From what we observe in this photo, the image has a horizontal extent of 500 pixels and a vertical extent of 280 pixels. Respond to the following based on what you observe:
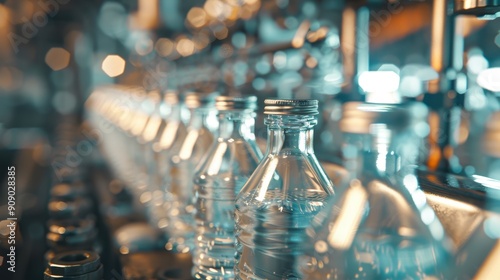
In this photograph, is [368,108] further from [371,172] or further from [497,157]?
[497,157]

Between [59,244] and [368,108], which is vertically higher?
[368,108]

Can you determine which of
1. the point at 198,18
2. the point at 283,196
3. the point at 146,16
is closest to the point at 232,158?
the point at 283,196

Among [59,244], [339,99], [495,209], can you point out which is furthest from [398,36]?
[495,209]

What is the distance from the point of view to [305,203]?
0.66 m

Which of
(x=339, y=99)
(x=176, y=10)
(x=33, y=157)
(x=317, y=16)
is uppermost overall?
(x=176, y=10)

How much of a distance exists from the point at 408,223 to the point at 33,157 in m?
2.71

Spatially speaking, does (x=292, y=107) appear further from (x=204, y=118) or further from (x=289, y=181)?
(x=204, y=118)

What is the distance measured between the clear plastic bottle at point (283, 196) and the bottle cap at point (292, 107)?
0.01m

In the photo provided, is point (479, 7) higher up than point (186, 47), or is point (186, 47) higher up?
point (186, 47)

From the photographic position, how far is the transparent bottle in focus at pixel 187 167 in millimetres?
1058

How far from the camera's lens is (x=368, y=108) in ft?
1.59

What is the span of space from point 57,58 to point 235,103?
7.65 metres

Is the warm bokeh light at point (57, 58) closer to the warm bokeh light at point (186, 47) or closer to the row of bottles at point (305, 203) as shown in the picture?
the warm bokeh light at point (186, 47)

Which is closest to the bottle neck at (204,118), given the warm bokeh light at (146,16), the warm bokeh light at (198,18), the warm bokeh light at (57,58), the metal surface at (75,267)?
the metal surface at (75,267)
